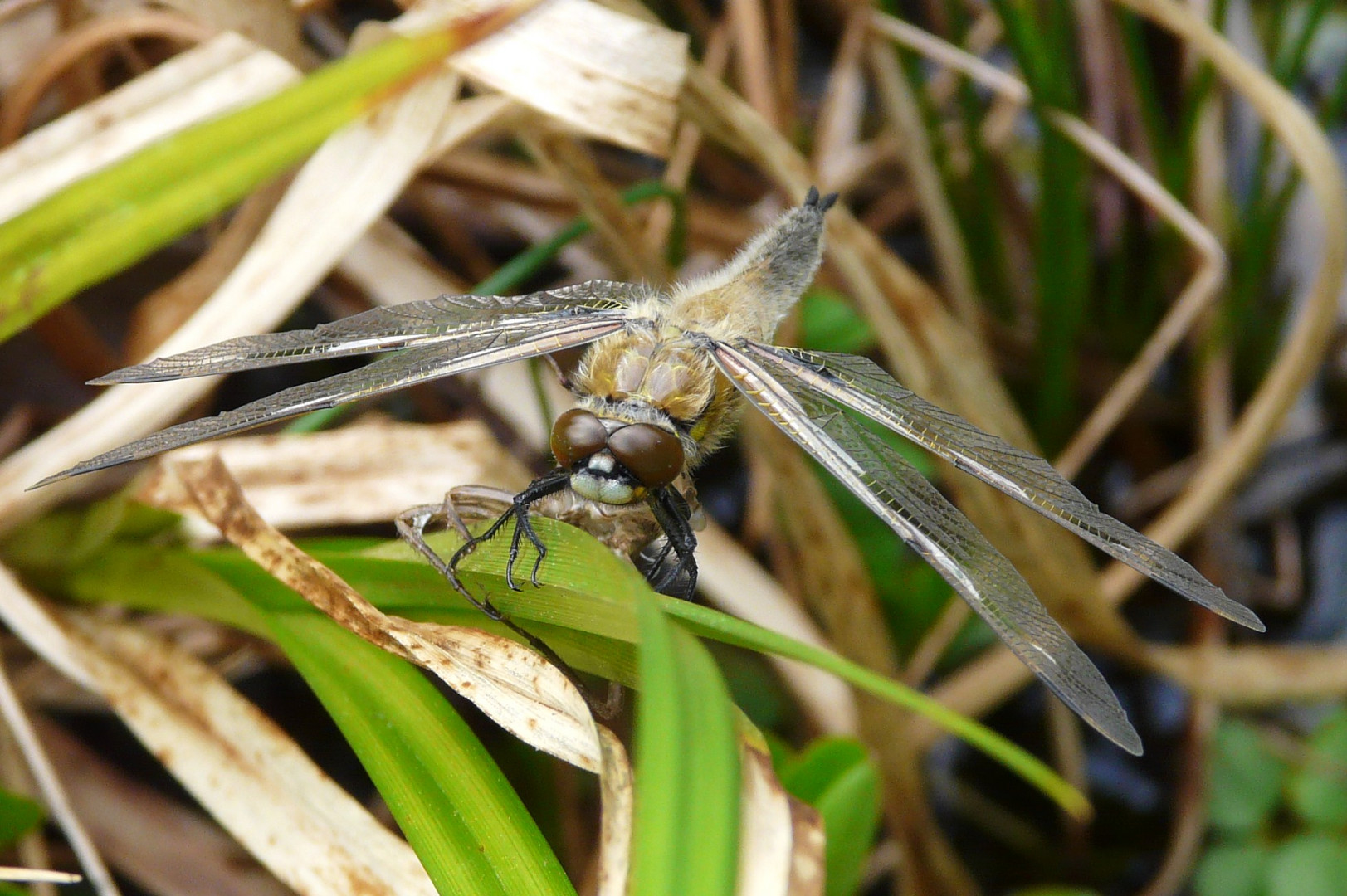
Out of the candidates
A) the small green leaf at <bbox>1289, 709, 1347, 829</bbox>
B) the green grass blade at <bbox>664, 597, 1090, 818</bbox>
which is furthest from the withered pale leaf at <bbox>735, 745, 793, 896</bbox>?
the small green leaf at <bbox>1289, 709, 1347, 829</bbox>

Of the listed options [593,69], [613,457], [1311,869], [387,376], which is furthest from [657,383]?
[1311,869]

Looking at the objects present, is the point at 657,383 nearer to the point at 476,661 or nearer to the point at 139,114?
the point at 476,661

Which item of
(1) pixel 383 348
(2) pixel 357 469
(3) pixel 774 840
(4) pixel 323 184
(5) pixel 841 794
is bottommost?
(5) pixel 841 794

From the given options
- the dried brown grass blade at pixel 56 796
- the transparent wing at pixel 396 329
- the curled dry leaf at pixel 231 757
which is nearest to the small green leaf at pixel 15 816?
the dried brown grass blade at pixel 56 796

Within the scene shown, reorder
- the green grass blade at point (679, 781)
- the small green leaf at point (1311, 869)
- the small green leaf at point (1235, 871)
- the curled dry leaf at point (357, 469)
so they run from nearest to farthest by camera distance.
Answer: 1. the green grass blade at point (679, 781)
2. the curled dry leaf at point (357, 469)
3. the small green leaf at point (1311, 869)
4. the small green leaf at point (1235, 871)

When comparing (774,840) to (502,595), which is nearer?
(774,840)

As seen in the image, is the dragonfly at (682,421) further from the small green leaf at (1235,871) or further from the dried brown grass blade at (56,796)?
the small green leaf at (1235,871)
